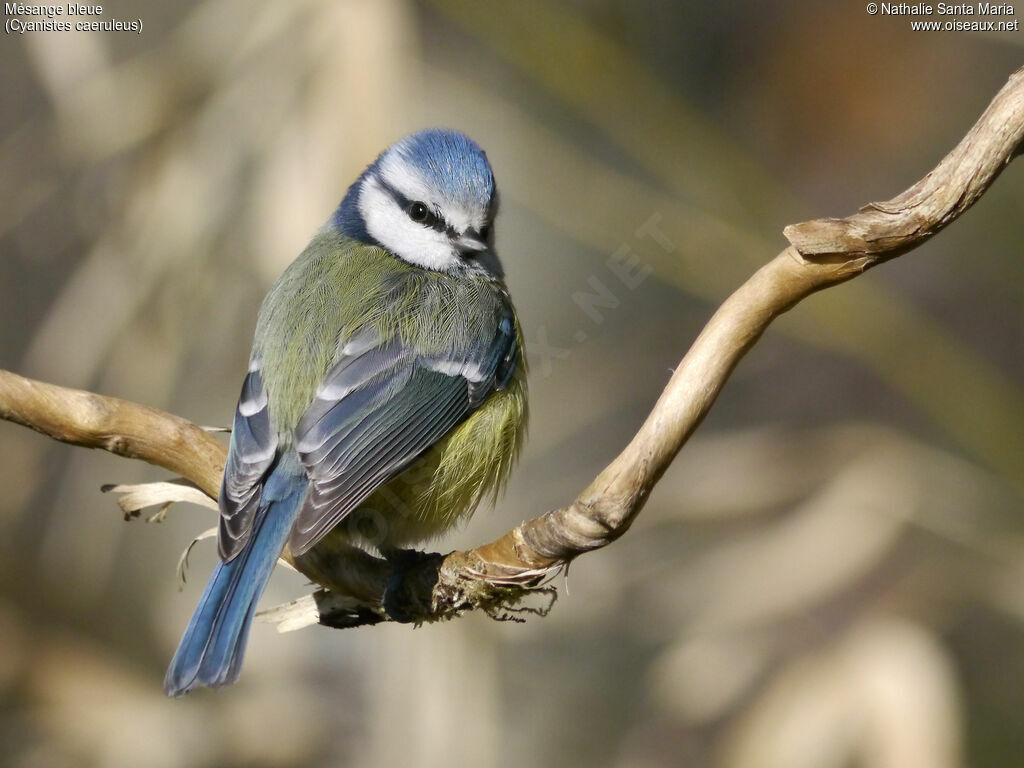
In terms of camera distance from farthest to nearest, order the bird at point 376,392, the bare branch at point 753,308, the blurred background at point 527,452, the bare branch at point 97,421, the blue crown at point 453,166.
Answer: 1. the blurred background at point 527,452
2. the blue crown at point 453,166
3. the bird at point 376,392
4. the bare branch at point 97,421
5. the bare branch at point 753,308

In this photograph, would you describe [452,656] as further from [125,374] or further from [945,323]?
[945,323]

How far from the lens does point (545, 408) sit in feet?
Result: 11.2

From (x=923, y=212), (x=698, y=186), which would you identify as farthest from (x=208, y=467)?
(x=698, y=186)

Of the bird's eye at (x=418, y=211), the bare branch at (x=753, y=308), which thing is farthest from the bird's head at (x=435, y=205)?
the bare branch at (x=753, y=308)

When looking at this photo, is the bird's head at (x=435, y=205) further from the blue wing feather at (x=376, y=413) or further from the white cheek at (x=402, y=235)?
the blue wing feather at (x=376, y=413)

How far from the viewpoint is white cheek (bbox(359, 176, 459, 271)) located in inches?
98.4

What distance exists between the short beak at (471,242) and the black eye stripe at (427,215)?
21mm

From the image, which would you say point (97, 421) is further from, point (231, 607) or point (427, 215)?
point (427, 215)

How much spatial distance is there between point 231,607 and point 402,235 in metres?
1.04

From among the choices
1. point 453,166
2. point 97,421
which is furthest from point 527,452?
point 97,421

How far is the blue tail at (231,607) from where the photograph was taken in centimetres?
180

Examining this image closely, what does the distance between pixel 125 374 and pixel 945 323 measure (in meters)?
2.95

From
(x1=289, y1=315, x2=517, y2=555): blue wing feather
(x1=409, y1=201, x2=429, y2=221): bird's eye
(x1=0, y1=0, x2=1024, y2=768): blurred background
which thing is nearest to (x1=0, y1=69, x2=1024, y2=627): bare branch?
(x1=289, y1=315, x2=517, y2=555): blue wing feather

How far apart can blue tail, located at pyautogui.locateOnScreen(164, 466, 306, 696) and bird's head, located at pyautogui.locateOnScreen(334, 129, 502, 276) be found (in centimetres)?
77
